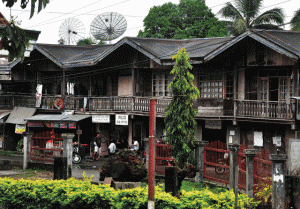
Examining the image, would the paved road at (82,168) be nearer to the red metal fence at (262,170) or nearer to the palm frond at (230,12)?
the red metal fence at (262,170)

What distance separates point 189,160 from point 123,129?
11.2m

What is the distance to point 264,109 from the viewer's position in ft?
71.5

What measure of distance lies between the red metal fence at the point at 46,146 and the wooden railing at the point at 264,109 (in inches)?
376

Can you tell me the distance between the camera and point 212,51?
75.0ft

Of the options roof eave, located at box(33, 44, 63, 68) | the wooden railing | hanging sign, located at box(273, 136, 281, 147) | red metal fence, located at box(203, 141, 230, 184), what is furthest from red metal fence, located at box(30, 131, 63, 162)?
hanging sign, located at box(273, 136, 281, 147)

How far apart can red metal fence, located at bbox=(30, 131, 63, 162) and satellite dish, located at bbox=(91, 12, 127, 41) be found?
1207cm

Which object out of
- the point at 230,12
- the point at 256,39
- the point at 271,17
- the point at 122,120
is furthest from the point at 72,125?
the point at 271,17

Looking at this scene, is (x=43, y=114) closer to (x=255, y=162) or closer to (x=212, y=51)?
(x=212, y=51)

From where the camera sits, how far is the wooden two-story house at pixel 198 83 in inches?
867

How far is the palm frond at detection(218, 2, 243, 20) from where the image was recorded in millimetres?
38250

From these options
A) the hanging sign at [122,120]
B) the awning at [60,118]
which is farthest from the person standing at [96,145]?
the awning at [60,118]

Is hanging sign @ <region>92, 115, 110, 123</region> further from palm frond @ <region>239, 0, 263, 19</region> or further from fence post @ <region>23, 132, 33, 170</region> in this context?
palm frond @ <region>239, 0, 263, 19</region>

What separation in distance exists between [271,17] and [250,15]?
212 cm

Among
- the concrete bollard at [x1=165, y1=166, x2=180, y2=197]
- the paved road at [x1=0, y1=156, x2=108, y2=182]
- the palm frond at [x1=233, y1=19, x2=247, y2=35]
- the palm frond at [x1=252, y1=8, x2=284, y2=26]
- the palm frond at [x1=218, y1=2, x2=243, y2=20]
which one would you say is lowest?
the paved road at [x1=0, y1=156, x2=108, y2=182]
